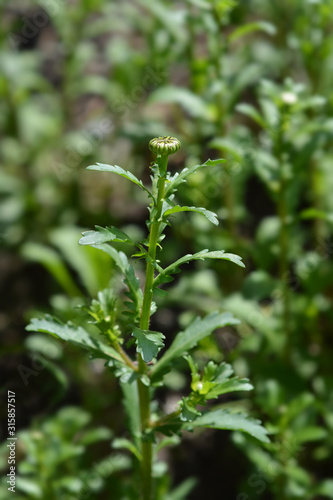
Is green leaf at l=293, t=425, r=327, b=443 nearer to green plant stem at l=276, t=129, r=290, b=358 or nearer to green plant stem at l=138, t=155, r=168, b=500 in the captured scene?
green plant stem at l=276, t=129, r=290, b=358

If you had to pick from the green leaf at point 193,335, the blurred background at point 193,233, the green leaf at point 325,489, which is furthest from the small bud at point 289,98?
the green leaf at point 325,489

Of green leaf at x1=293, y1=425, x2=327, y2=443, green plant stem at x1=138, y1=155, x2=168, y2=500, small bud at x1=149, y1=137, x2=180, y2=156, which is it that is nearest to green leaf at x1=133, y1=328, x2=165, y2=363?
green plant stem at x1=138, y1=155, x2=168, y2=500

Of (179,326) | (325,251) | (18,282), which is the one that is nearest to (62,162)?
(18,282)

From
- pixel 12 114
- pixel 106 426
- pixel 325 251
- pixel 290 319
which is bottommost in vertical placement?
pixel 106 426

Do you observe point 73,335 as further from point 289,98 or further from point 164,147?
point 289,98

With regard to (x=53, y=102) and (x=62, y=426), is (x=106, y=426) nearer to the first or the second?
(x=62, y=426)

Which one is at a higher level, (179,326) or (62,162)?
(62,162)

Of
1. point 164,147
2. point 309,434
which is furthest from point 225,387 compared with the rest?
point 309,434
